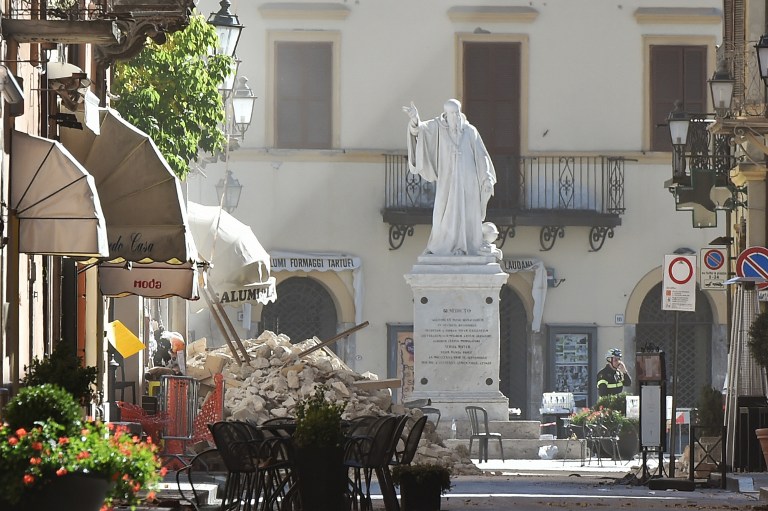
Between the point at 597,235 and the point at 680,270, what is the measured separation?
15.1m

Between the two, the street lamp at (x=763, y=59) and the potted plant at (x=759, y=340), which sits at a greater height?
the street lamp at (x=763, y=59)

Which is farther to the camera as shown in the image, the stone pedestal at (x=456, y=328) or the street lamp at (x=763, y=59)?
the stone pedestal at (x=456, y=328)

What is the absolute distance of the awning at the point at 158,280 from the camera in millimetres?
21484

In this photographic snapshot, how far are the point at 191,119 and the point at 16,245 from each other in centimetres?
913

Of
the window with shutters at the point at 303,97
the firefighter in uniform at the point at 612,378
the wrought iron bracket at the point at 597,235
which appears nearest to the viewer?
the firefighter in uniform at the point at 612,378

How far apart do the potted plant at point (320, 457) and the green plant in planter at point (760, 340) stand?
10.4 metres

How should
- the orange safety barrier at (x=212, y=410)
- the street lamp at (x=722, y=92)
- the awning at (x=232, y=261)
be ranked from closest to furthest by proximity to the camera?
1. the orange safety barrier at (x=212, y=410)
2. the street lamp at (x=722, y=92)
3. the awning at (x=232, y=261)

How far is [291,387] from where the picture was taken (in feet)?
88.7

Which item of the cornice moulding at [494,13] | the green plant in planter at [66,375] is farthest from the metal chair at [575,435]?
the green plant in planter at [66,375]

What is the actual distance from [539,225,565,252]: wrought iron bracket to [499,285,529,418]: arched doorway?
44.0 inches

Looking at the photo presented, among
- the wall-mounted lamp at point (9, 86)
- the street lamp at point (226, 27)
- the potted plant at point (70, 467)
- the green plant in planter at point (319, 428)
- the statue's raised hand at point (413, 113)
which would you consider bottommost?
the green plant in planter at point (319, 428)

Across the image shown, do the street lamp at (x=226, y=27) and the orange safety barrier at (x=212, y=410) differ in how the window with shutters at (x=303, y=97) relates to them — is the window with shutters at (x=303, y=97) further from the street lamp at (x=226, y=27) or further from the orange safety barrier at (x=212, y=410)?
the orange safety barrier at (x=212, y=410)

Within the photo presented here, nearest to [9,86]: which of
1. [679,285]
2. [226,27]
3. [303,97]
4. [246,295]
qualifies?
[226,27]

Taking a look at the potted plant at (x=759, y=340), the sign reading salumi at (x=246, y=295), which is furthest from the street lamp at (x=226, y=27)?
the potted plant at (x=759, y=340)
